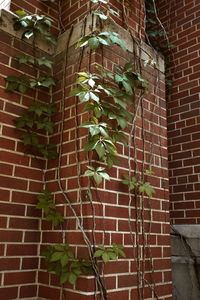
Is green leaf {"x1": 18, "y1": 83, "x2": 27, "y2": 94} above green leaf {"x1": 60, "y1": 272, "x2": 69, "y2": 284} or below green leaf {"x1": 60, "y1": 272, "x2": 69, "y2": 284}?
above

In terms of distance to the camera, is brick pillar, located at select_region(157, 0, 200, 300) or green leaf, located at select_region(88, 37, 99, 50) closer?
green leaf, located at select_region(88, 37, 99, 50)

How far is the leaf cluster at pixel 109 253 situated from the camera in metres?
1.74

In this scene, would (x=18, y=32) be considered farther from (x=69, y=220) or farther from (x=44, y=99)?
(x=69, y=220)

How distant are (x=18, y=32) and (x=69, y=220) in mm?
1402

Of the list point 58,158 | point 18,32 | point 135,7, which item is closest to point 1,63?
point 18,32

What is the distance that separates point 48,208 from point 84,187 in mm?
317

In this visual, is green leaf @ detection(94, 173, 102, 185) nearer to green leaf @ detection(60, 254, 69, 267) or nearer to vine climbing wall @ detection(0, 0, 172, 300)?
vine climbing wall @ detection(0, 0, 172, 300)

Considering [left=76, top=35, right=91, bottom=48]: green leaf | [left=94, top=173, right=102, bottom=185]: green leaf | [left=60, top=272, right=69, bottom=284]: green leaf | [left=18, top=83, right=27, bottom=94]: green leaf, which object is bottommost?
[left=60, top=272, right=69, bottom=284]: green leaf

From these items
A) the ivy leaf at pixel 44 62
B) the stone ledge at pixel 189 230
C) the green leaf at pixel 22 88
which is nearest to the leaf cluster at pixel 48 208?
the green leaf at pixel 22 88

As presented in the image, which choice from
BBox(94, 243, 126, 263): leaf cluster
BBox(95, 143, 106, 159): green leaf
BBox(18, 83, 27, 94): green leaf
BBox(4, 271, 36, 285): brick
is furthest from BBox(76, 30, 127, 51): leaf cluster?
BBox(4, 271, 36, 285): brick

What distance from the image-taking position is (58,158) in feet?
7.06

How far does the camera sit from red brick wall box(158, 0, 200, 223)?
3.01 meters

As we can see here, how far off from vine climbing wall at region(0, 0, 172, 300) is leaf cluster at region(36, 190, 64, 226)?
4cm

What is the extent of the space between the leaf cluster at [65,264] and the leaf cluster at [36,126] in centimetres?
65
